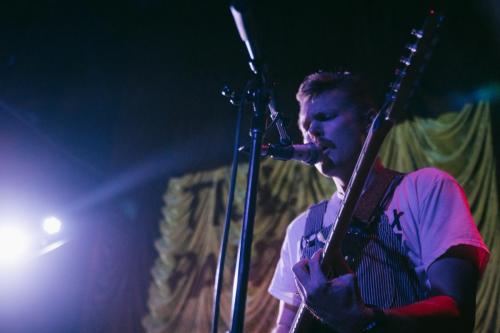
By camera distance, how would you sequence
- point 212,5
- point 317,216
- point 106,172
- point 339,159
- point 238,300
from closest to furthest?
point 238,300 < point 339,159 < point 317,216 < point 212,5 < point 106,172

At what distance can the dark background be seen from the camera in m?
5.31

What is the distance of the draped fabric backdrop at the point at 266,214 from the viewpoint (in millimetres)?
4305

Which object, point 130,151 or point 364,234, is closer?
point 364,234

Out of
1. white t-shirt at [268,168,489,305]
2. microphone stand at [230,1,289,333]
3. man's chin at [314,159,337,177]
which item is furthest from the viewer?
man's chin at [314,159,337,177]

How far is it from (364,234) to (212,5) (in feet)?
17.8

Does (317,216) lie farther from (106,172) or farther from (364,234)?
(106,172)

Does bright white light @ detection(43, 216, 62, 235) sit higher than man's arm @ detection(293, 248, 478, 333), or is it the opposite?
bright white light @ detection(43, 216, 62, 235)

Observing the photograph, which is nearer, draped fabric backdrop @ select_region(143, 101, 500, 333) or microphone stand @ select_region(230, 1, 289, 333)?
microphone stand @ select_region(230, 1, 289, 333)

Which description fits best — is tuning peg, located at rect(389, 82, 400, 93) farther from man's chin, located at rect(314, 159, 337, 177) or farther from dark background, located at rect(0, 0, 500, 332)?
dark background, located at rect(0, 0, 500, 332)

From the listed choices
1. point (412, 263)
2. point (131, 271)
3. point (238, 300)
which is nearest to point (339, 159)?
point (412, 263)

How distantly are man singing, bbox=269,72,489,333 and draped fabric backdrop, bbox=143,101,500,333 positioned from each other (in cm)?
266

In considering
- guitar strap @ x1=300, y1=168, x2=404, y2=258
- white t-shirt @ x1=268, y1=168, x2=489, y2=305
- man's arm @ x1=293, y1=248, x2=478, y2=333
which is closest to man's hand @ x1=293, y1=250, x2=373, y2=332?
man's arm @ x1=293, y1=248, x2=478, y2=333

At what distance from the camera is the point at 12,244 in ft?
17.8

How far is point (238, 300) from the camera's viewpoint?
1.24m
